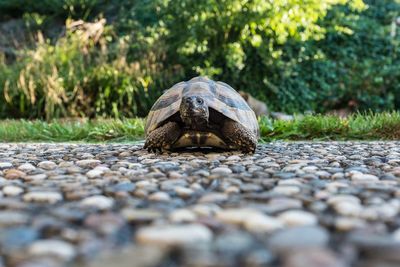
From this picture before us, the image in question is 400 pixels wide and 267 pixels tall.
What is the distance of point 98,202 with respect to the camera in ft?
5.28

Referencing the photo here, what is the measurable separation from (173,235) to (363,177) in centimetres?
129

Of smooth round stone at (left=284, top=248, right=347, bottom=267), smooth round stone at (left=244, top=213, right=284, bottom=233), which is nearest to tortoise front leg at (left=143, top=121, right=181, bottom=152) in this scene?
smooth round stone at (left=244, top=213, right=284, bottom=233)

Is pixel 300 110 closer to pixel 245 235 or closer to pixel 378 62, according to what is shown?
pixel 378 62

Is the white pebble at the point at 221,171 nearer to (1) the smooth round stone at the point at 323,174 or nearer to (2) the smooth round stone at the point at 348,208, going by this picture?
(1) the smooth round stone at the point at 323,174

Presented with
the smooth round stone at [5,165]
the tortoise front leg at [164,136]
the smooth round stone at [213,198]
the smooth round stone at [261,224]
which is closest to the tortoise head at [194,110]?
the tortoise front leg at [164,136]

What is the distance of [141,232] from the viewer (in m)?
1.25

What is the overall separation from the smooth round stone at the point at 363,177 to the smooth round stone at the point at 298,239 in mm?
976

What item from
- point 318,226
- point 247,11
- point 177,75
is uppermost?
point 247,11

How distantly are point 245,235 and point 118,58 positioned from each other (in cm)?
897

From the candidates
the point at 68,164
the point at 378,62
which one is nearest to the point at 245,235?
the point at 68,164

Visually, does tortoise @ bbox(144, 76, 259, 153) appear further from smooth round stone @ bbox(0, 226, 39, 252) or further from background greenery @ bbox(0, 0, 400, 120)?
background greenery @ bbox(0, 0, 400, 120)

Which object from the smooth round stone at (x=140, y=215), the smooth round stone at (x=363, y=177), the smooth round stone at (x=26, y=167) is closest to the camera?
the smooth round stone at (x=140, y=215)

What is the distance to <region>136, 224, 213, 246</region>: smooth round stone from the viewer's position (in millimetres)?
1187

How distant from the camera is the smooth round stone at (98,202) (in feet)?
5.18
